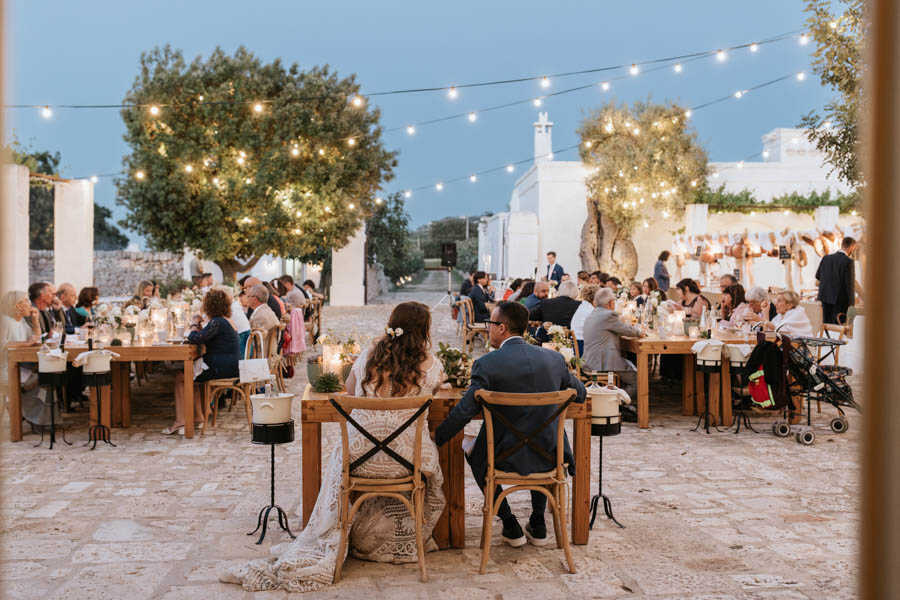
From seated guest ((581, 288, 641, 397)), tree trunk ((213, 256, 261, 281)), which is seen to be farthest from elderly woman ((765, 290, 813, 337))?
tree trunk ((213, 256, 261, 281))

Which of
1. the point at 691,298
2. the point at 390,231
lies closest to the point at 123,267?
the point at 390,231

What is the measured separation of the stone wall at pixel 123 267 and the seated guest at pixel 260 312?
16339 mm

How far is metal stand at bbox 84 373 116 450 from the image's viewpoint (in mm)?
6105

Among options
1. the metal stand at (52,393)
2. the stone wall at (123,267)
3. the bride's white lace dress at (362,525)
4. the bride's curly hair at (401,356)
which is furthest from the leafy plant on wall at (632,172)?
the bride's white lace dress at (362,525)

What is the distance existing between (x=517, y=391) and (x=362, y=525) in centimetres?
104

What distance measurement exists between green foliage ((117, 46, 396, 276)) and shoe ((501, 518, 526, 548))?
14807 millimetres

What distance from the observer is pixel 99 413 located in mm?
6473

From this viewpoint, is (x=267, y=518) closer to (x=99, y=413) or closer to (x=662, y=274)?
(x=99, y=413)

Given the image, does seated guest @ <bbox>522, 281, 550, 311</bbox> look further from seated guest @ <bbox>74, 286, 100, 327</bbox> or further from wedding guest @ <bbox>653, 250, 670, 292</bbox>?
wedding guest @ <bbox>653, 250, 670, 292</bbox>

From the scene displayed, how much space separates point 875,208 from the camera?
92 centimetres

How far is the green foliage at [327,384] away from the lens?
432cm

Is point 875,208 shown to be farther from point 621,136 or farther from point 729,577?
point 621,136

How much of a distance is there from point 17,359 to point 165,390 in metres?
3.00

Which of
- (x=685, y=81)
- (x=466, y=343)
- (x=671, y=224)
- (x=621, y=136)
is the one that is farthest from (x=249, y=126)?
(x=685, y=81)
